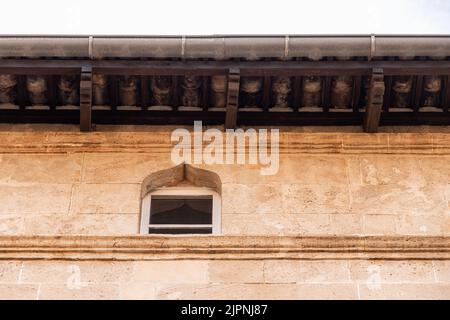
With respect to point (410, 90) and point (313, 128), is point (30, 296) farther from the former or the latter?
point (410, 90)

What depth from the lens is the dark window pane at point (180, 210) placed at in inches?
497

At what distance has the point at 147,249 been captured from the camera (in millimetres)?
11617

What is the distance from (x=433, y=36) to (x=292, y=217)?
7.72 feet

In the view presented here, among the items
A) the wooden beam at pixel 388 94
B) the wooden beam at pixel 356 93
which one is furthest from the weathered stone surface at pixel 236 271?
the wooden beam at pixel 388 94

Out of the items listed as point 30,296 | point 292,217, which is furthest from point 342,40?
point 30,296

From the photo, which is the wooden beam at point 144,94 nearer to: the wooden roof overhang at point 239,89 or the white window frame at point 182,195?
the wooden roof overhang at point 239,89

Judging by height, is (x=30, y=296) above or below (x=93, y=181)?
below

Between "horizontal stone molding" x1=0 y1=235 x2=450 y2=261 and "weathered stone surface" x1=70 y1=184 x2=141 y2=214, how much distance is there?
715mm

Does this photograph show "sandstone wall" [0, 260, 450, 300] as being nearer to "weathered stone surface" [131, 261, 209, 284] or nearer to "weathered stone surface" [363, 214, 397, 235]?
"weathered stone surface" [131, 261, 209, 284]

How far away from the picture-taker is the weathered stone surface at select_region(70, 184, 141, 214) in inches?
486

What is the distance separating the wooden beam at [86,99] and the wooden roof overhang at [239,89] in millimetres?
10

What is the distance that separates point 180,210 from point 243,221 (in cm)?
82

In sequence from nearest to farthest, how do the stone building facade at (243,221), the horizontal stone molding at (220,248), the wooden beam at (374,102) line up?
1. the stone building facade at (243,221)
2. the horizontal stone molding at (220,248)
3. the wooden beam at (374,102)

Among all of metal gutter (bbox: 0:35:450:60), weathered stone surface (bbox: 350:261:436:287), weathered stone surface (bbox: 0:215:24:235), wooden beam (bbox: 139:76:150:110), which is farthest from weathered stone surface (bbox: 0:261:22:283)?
weathered stone surface (bbox: 350:261:436:287)
